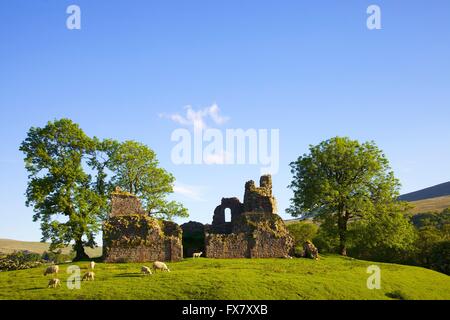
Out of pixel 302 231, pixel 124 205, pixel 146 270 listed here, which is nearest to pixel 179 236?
pixel 124 205

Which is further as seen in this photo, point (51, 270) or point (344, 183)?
point (344, 183)

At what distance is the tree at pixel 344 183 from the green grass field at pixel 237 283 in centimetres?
1069

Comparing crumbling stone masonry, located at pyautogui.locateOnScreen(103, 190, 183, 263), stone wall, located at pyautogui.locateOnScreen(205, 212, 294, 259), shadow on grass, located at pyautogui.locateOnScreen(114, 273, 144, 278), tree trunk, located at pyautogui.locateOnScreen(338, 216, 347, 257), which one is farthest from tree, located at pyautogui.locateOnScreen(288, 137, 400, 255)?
shadow on grass, located at pyautogui.locateOnScreen(114, 273, 144, 278)

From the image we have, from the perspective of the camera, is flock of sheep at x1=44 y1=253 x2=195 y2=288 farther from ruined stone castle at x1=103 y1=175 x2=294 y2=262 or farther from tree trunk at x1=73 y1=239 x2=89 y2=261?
tree trunk at x1=73 y1=239 x2=89 y2=261

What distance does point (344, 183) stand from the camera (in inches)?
1882

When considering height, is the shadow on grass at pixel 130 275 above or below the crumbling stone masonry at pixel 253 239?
below

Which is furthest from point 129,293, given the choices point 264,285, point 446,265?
point 446,265

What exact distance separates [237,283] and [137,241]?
1517 centimetres

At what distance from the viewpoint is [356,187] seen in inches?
1875

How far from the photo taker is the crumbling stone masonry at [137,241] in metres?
38.8

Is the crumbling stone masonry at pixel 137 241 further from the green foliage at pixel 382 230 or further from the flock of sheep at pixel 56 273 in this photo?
the green foliage at pixel 382 230

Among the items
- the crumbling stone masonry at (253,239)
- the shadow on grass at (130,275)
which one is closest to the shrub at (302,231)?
the crumbling stone masonry at (253,239)

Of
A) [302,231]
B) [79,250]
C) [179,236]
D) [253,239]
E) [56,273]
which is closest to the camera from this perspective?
[56,273]

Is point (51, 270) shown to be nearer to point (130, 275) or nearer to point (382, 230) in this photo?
point (130, 275)
